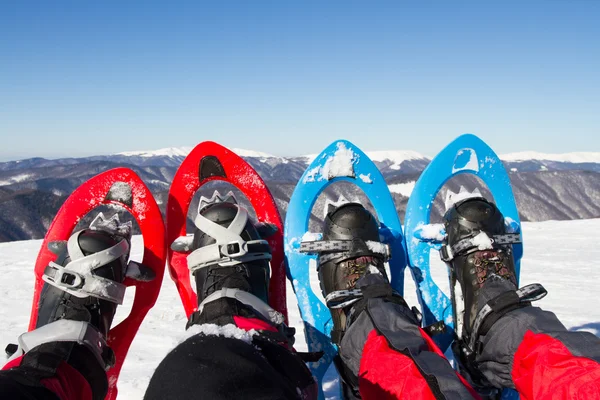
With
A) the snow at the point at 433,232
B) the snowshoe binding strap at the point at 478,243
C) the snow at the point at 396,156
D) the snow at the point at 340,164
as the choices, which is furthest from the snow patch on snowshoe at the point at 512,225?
the snow at the point at 396,156

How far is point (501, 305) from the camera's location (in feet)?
4.81

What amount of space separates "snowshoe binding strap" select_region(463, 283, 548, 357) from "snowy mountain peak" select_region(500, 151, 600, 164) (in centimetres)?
10005

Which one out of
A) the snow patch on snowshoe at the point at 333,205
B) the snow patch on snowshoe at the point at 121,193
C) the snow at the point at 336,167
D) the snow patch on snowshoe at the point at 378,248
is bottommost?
the snow patch on snowshoe at the point at 378,248

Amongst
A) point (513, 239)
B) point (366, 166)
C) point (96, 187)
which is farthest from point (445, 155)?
point (96, 187)

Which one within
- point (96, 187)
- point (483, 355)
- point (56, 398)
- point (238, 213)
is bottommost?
point (483, 355)

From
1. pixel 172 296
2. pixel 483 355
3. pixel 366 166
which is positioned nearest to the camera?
pixel 483 355

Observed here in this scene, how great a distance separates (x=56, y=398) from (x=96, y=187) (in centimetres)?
148

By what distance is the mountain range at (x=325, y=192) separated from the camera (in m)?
32.1

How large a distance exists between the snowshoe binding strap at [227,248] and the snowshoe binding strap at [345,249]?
271 mm

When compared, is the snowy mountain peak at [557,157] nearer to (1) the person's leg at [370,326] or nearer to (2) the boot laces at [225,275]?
(1) the person's leg at [370,326]

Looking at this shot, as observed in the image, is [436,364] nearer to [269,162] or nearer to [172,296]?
[172,296]

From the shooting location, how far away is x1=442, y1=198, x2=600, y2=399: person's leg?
0.99 meters

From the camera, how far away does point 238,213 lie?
2049 mm

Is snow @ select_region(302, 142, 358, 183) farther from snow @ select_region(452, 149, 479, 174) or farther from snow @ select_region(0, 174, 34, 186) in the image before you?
snow @ select_region(0, 174, 34, 186)
